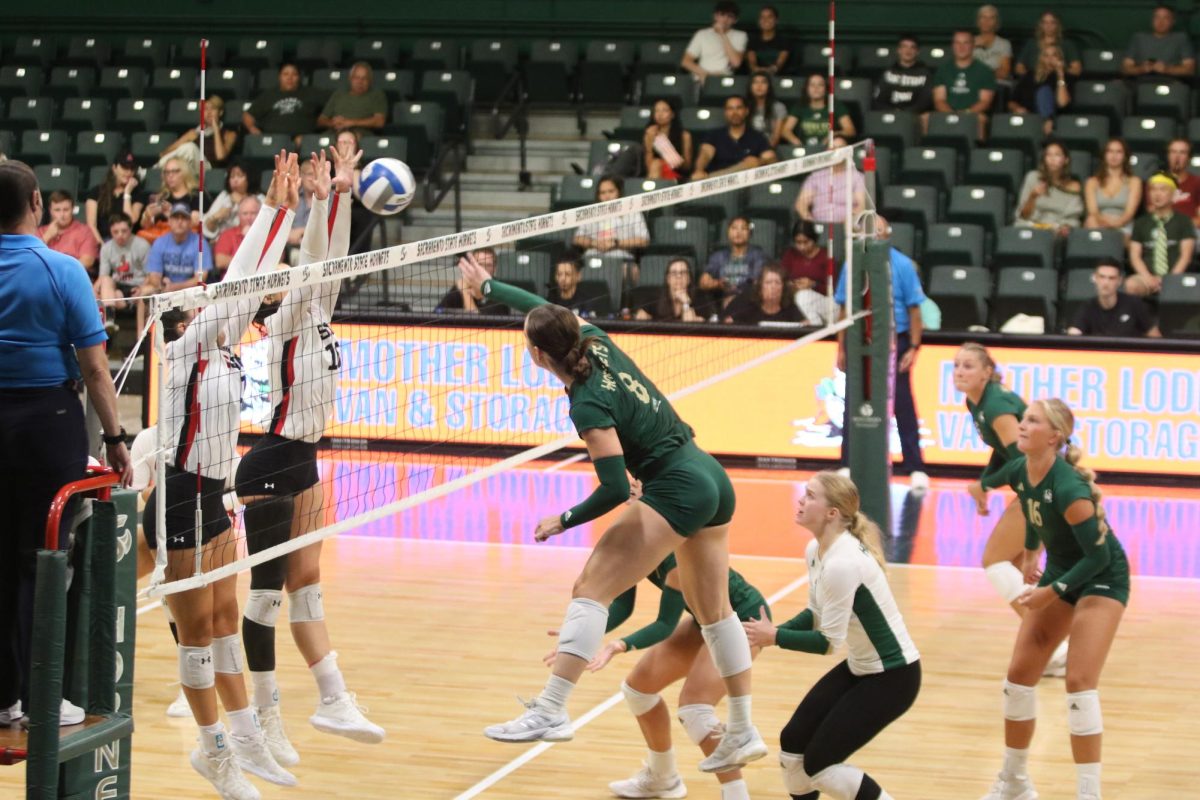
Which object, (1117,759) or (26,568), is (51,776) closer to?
(26,568)

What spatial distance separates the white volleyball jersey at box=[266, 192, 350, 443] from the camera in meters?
6.85

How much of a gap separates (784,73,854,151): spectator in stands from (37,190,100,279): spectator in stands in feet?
21.6

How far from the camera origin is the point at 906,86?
16.4 meters

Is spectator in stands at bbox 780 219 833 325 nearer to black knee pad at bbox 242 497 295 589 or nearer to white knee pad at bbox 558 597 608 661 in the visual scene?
black knee pad at bbox 242 497 295 589

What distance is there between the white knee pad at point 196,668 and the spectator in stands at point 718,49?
11.8 meters

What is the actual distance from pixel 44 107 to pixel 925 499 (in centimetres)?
1118

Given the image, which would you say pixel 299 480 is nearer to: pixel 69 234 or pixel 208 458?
pixel 208 458

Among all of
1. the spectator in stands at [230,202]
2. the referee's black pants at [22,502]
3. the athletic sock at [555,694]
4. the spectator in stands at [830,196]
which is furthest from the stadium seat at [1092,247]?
the referee's black pants at [22,502]

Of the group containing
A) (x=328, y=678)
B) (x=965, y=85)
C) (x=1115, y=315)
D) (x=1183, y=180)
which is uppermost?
(x=965, y=85)

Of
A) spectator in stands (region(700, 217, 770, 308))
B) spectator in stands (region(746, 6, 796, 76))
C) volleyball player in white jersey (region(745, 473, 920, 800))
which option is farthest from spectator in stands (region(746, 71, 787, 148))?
volleyball player in white jersey (region(745, 473, 920, 800))

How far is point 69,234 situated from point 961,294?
818 centimetres

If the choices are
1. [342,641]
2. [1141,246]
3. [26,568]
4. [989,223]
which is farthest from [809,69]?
[26,568]

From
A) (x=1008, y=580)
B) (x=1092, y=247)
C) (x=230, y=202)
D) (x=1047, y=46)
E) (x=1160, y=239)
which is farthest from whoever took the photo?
(x=1047, y=46)

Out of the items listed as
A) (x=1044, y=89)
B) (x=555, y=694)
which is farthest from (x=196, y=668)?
(x=1044, y=89)
